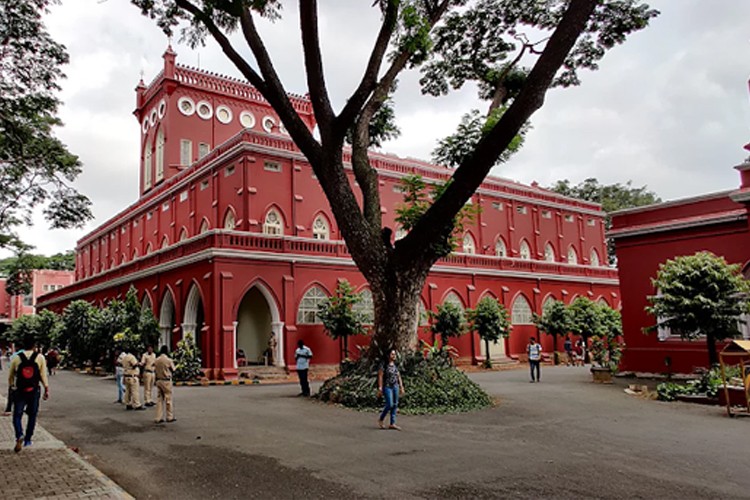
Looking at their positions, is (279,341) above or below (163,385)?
above

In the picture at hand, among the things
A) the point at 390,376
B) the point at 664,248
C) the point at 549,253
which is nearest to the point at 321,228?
the point at 664,248

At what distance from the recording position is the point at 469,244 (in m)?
30.2

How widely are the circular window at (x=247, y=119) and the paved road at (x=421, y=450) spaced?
21.1 meters

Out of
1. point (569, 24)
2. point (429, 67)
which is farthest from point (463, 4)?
point (569, 24)

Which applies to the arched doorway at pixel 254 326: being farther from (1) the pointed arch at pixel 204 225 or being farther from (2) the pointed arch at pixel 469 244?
(2) the pointed arch at pixel 469 244

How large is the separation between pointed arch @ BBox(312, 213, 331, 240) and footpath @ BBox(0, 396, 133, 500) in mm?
17047

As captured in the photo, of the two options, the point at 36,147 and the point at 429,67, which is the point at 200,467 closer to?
the point at 429,67

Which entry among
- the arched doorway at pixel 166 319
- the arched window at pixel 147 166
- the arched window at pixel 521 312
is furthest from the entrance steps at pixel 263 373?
the arched window at pixel 147 166

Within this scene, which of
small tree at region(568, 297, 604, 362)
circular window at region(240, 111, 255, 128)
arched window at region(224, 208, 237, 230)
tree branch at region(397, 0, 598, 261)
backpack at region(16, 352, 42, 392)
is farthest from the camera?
circular window at region(240, 111, 255, 128)

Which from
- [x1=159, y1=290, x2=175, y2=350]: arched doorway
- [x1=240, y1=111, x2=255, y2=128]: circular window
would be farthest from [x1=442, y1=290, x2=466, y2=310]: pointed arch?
[x1=240, y1=111, x2=255, y2=128]: circular window

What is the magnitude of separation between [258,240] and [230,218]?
12.6 feet

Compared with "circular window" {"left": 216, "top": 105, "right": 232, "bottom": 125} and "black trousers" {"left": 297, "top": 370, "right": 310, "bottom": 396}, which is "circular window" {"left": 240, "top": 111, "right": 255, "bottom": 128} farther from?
"black trousers" {"left": 297, "top": 370, "right": 310, "bottom": 396}

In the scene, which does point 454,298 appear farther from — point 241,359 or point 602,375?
point 241,359

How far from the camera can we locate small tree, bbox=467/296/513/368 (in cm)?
2359
